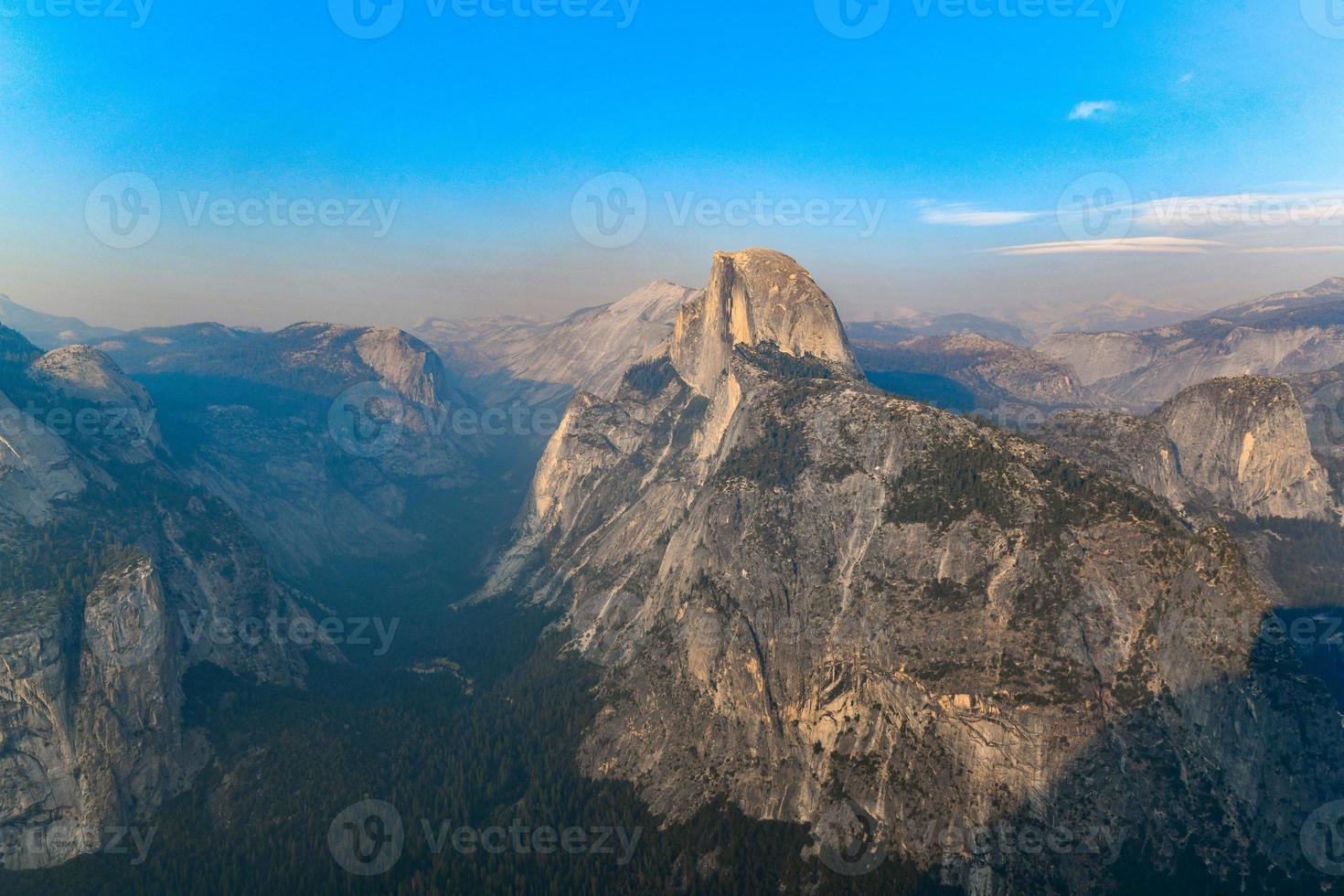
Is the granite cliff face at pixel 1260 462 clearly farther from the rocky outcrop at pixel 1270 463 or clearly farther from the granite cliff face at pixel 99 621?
the granite cliff face at pixel 99 621

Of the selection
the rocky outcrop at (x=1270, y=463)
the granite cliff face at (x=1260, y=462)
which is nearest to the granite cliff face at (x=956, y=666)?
the granite cliff face at (x=1260, y=462)

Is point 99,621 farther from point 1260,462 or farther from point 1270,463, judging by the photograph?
point 1270,463

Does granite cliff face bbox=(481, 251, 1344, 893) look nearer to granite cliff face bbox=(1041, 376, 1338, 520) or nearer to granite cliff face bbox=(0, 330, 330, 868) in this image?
granite cliff face bbox=(0, 330, 330, 868)

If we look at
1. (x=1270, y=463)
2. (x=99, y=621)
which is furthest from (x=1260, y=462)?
(x=99, y=621)

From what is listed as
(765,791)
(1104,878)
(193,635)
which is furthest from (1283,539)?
(193,635)

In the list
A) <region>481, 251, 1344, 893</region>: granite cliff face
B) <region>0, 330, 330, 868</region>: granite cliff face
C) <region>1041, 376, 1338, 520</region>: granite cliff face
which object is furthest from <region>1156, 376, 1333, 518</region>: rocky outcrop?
<region>0, 330, 330, 868</region>: granite cliff face

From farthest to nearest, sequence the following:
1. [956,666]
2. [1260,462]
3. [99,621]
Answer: [1260,462] < [99,621] < [956,666]

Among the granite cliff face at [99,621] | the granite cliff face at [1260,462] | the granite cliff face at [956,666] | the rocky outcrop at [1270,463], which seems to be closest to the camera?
the granite cliff face at [956,666]
